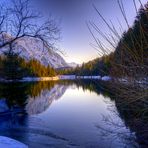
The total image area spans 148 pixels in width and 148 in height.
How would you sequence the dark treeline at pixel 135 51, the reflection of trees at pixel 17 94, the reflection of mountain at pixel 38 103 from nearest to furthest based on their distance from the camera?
the dark treeline at pixel 135 51, the reflection of mountain at pixel 38 103, the reflection of trees at pixel 17 94

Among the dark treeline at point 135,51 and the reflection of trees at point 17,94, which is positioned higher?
the dark treeline at point 135,51

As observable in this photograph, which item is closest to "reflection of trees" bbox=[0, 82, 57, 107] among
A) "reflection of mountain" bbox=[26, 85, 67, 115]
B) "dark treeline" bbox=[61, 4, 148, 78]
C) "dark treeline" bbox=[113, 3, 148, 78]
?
"reflection of mountain" bbox=[26, 85, 67, 115]

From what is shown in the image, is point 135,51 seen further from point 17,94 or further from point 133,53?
point 17,94

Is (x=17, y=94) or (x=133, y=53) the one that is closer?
(x=133, y=53)

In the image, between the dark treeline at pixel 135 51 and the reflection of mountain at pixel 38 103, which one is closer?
the dark treeline at pixel 135 51

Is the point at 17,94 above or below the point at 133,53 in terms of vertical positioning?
below

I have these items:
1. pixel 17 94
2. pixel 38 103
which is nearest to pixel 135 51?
pixel 38 103

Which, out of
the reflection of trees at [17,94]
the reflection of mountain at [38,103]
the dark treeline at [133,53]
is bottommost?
the reflection of mountain at [38,103]

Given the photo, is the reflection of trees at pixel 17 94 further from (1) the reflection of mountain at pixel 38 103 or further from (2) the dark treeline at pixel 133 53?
(2) the dark treeline at pixel 133 53

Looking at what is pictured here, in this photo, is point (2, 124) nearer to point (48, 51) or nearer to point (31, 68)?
point (48, 51)

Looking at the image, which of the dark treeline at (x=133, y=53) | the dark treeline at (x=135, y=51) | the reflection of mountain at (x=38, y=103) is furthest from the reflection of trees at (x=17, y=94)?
the dark treeline at (x=135, y=51)

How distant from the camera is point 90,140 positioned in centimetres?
1116

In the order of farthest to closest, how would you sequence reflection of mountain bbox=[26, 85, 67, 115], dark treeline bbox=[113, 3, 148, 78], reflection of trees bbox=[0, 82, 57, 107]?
reflection of trees bbox=[0, 82, 57, 107] → reflection of mountain bbox=[26, 85, 67, 115] → dark treeline bbox=[113, 3, 148, 78]

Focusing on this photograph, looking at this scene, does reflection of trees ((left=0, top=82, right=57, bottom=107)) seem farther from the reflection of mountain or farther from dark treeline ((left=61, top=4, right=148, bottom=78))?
dark treeline ((left=61, top=4, right=148, bottom=78))
